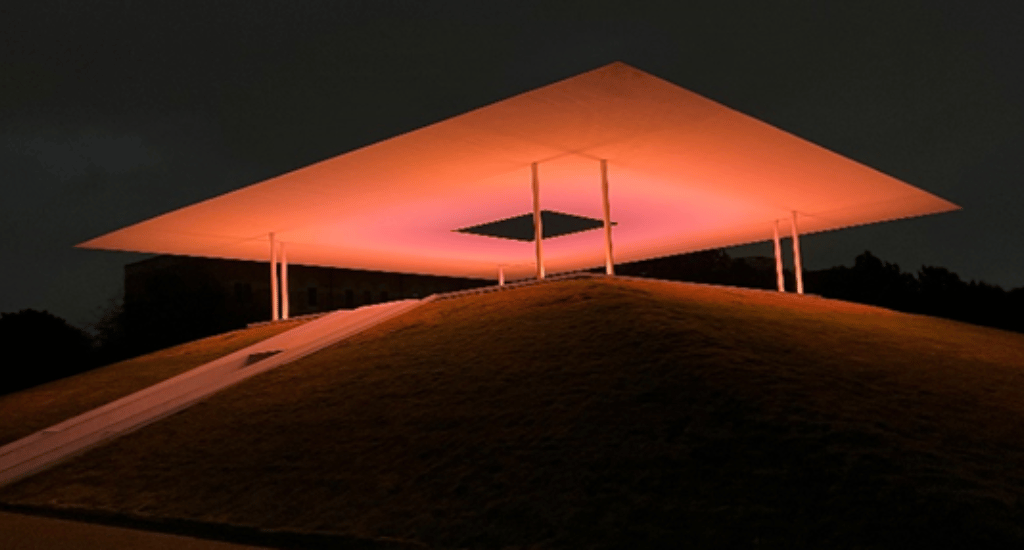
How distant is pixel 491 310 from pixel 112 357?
21.1 metres

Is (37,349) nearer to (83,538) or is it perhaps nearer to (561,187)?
(561,187)

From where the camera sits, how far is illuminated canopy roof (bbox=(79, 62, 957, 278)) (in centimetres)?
1355

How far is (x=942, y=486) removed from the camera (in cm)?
584

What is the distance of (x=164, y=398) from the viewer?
1280 cm

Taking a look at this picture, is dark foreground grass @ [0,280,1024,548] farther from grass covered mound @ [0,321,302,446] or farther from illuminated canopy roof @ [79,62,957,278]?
grass covered mound @ [0,321,302,446]

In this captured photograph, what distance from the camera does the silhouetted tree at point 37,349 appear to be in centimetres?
2459

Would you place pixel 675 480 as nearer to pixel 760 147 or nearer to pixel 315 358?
pixel 315 358

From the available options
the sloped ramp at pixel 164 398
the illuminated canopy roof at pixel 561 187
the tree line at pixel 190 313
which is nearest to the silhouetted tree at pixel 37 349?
the tree line at pixel 190 313

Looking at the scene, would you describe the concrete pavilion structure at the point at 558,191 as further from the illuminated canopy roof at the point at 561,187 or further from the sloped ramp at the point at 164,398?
the sloped ramp at the point at 164,398

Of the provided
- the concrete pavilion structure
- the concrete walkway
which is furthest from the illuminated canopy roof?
the concrete walkway

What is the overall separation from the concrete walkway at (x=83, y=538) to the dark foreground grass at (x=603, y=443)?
0.43 metres

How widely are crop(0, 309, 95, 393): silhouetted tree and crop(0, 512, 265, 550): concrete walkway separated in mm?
19525

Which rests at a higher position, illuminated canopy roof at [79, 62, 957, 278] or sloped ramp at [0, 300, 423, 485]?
illuminated canopy roof at [79, 62, 957, 278]

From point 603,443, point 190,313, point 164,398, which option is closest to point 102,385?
point 164,398
